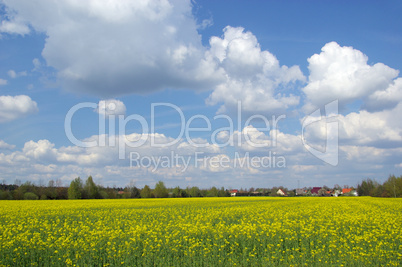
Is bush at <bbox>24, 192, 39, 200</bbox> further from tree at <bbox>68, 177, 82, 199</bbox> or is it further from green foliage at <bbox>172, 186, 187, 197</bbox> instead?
green foliage at <bbox>172, 186, 187, 197</bbox>

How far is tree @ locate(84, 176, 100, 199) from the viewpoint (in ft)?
278

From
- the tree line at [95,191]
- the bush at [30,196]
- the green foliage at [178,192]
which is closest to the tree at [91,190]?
the tree line at [95,191]

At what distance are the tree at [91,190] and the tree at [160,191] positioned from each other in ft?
69.6

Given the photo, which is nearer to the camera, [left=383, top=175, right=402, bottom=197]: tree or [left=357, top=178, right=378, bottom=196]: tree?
[left=383, top=175, right=402, bottom=197]: tree

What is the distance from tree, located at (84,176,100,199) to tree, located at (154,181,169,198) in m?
21.2

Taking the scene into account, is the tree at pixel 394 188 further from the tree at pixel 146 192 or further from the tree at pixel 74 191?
the tree at pixel 74 191

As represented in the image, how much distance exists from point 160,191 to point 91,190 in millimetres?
24897

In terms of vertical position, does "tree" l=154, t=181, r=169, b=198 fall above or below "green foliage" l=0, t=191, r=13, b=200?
below

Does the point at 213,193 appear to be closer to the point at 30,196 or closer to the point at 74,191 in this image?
the point at 74,191

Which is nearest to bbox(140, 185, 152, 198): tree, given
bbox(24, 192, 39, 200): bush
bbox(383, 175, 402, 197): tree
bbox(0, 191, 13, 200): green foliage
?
bbox(24, 192, 39, 200): bush

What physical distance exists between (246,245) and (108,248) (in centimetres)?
587

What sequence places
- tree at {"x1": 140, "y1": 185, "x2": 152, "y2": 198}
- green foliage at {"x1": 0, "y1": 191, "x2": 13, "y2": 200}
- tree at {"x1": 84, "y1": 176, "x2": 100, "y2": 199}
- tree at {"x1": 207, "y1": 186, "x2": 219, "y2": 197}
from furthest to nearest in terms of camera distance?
tree at {"x1": 207, "y1": 186, "x2": 219, "y2": 197}
tree at {"x1": 140, "y1": 185, "x2": 152, "y2": 198}
tree at {"x1": 84, "y1": 176, "x2": 100, "y2": 199}
green foliage at {"x1": 0, "y1": 191, "x2": 13, "y2": 200}

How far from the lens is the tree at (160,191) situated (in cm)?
10175

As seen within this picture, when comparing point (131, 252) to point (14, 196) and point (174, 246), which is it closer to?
point (174, 246)
